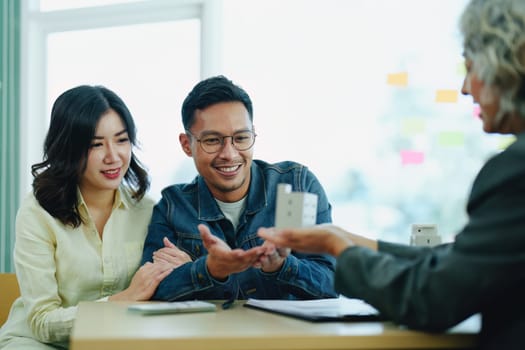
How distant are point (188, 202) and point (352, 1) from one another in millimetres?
1734

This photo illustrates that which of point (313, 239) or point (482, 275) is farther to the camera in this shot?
point (313, 239)

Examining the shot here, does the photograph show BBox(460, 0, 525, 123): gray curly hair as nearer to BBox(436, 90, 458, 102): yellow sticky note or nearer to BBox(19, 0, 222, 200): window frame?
BBox(436, 90, 458, 102): yellow sticky note

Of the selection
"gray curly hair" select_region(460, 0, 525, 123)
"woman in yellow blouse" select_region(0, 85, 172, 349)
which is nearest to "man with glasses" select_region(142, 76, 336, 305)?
"woman in yellow blouse" select_region(0, 85, 172, 349)

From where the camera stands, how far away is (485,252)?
110cm

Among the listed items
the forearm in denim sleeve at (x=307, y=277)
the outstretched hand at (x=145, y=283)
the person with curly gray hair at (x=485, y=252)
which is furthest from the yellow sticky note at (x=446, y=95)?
the person with curly gray hair at (x=485, y=252)

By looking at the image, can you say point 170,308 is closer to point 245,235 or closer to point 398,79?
point 245,235

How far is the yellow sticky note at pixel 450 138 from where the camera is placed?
3.36 meters

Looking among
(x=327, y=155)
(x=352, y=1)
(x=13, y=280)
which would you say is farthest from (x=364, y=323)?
(x=352, y=1)

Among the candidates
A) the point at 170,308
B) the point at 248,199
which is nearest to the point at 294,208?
the point at 170,308

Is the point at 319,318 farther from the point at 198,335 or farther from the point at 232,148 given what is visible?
the point at 232,148

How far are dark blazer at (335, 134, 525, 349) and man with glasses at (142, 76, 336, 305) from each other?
773 millimetres

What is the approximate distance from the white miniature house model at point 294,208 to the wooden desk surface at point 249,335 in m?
0.26

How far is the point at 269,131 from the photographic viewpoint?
3.45 metres

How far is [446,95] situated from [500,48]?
2229 millimetres
